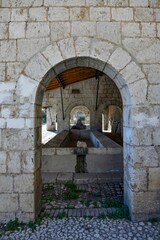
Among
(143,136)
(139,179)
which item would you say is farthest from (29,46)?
(139,179)

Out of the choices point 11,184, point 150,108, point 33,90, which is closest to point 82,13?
point 33,90

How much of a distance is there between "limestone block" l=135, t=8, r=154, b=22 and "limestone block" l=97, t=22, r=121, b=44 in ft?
0.91

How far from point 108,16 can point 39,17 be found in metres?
0.86

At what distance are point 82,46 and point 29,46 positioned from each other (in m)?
0.66

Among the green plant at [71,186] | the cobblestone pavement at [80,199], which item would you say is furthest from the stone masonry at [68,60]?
the green plant at [71,186]

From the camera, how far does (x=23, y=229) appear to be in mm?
2127

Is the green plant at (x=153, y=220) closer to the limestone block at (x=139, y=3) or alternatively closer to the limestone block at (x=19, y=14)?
the limestone block at (x=139, y=3)

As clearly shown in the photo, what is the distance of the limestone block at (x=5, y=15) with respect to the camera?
7.58ft

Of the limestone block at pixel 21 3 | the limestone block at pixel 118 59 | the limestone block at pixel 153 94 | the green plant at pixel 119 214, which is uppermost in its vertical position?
the limestone block at pixel 21 3

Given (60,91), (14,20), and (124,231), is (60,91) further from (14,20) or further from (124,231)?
(124,231)

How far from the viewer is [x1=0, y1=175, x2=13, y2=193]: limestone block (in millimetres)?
2248

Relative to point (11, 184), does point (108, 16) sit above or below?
above

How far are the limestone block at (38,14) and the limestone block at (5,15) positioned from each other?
10.9 inches

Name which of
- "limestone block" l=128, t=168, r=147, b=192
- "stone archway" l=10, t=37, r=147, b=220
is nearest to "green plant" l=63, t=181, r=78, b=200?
"stone archway" l=10, t=37, r=147, b=220
